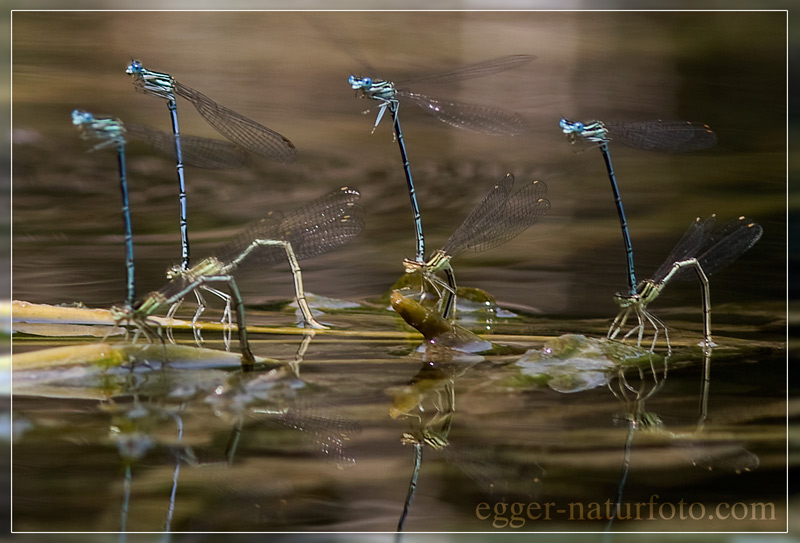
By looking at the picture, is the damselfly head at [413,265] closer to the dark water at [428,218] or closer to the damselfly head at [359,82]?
the dark water at [428,218]

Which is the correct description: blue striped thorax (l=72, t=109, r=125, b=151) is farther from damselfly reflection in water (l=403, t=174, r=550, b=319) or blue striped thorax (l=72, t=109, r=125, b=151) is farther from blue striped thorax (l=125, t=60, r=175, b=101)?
damselfly reflection in water (l=403, t=174, r=550, b=319)

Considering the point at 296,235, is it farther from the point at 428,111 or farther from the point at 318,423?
the point at 318,423

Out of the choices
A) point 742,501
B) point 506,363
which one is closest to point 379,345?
point 506,363

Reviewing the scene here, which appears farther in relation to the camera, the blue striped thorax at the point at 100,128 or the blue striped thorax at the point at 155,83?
the blue striped thorax at the point at 155,83

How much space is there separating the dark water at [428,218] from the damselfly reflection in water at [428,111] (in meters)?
0.41

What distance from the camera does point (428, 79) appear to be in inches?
120

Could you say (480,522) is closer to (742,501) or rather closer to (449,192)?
(742,501)

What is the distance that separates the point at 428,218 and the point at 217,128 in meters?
1.18

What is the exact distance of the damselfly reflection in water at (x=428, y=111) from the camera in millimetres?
2859

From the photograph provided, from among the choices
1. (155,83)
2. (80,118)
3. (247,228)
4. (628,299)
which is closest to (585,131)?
(628,299)

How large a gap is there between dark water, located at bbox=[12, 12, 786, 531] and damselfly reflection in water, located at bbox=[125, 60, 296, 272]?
0.22m

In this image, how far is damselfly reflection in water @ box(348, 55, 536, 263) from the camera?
286 cm

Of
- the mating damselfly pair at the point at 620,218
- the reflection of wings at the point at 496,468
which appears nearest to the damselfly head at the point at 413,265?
the mating damselfly pair at the point at 620,218

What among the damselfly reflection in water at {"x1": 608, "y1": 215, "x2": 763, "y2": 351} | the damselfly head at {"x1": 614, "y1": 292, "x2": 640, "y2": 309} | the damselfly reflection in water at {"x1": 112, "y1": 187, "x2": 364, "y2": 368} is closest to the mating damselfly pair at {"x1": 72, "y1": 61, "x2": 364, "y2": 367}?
the damselfly reflection in water at {"x1": 112, "y1": 187, "x2": 364, "y2": 368}
